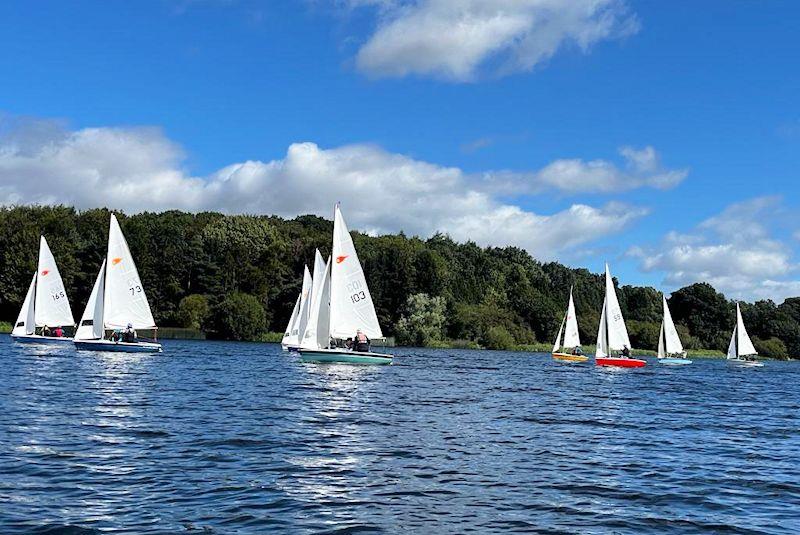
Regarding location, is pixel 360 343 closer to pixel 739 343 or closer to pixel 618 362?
pixel 618 362

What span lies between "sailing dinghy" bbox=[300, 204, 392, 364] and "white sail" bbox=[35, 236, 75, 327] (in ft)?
97.2

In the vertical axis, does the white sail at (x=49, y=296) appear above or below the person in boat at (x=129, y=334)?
above

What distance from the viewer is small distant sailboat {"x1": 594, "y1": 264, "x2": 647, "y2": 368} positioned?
73.8 metres

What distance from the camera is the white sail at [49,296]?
70375mm

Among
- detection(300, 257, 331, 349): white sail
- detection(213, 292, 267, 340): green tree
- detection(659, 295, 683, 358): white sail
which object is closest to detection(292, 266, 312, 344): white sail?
detection(300, 257, 331, 349): white sail

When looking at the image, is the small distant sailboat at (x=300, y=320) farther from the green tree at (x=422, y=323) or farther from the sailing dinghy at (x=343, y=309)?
the green tree at (x=422, y=323)

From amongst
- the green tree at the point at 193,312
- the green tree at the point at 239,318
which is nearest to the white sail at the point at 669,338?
the green tree at the point at 239,318

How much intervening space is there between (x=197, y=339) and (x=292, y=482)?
97827 mm

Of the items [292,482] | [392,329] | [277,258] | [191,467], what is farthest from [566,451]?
[277,258]

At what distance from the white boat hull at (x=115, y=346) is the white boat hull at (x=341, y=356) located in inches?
511

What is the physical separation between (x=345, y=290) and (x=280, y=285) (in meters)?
78.3

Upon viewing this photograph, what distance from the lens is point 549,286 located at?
16900 centimetres

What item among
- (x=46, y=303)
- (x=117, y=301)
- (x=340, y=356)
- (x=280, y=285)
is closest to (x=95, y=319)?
(x=117, y=301)

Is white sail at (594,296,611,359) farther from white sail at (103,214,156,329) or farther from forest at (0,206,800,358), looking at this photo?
forest at (0,206,800,358)
